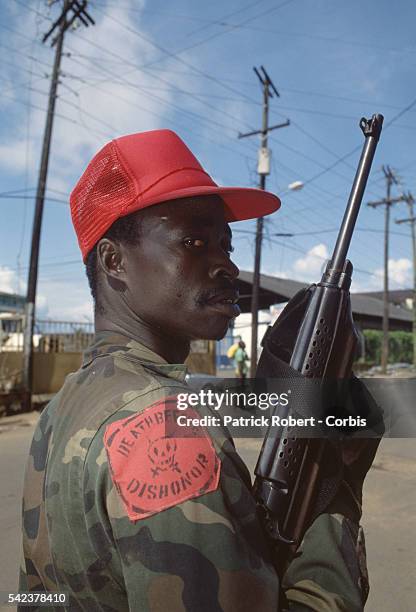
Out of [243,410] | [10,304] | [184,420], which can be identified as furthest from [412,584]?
[10,304]

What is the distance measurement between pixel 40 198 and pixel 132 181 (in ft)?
35.3

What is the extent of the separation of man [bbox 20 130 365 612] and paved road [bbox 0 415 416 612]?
8.44ft

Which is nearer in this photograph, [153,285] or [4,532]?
[153,285]

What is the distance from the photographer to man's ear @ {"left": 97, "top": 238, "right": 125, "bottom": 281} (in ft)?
3.45

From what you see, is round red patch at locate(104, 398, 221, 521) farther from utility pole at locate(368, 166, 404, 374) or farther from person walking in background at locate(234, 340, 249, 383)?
utility pole at locate(368, 166, 404, 374)

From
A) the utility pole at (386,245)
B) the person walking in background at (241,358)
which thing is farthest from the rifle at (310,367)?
the utility pole at (386,245)

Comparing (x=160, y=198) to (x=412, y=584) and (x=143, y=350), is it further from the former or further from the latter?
(x=412, y=584)

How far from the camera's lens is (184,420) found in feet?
2.47

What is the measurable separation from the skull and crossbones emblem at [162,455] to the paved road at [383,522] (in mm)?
2844

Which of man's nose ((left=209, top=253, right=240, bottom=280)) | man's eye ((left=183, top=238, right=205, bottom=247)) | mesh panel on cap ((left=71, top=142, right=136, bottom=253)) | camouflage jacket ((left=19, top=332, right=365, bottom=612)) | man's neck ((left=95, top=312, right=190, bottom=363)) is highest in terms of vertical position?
mesh panel on cap ((left=71, top=142, right=136, bottom=253))

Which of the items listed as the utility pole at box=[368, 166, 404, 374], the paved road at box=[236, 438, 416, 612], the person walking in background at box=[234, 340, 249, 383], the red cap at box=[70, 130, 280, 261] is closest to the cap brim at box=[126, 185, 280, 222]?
the red cap at box=[70, 130, 280, 261]

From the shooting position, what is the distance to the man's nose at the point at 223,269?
40.7 inches

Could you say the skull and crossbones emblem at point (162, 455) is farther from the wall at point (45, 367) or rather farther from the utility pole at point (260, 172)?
the utility pole at point (260, 172)

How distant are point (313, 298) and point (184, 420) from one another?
0.48 meters
